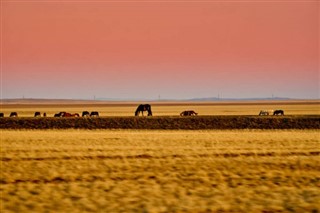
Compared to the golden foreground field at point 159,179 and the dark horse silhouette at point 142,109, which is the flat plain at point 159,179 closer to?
the golden foreground field at point 159,179

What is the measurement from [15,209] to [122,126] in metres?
38.0

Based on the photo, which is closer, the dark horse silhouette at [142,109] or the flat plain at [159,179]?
the flat plain at [159,179]

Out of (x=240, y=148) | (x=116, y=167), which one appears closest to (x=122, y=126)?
(x=240, y=148)

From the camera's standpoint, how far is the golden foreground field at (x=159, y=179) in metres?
12.9

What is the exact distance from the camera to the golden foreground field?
12945 millimetres

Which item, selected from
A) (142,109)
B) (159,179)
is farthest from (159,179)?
(142,109)

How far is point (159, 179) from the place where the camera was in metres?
16.6

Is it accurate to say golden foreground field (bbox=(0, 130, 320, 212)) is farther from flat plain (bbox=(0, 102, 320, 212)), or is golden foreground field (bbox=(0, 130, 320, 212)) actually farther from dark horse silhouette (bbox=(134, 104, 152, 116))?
dark horse silhouette (bbox=(134, 104, 152, 116))

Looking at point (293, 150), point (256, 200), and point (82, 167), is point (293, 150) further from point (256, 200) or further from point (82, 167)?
point (256, 200)

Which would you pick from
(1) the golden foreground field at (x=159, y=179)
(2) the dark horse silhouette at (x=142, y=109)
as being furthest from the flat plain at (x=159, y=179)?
(2) the dark horse silhouette at (x=142, y=109)

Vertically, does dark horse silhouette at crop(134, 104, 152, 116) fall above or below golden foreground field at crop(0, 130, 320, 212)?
above

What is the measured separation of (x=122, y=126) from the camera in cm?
5028

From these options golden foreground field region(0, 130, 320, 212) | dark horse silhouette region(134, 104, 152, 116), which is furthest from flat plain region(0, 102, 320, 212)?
dark horse silhouette region(134, 104, 152, 116)

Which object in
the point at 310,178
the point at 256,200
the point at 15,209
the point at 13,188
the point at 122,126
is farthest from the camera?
the point at 122,126
